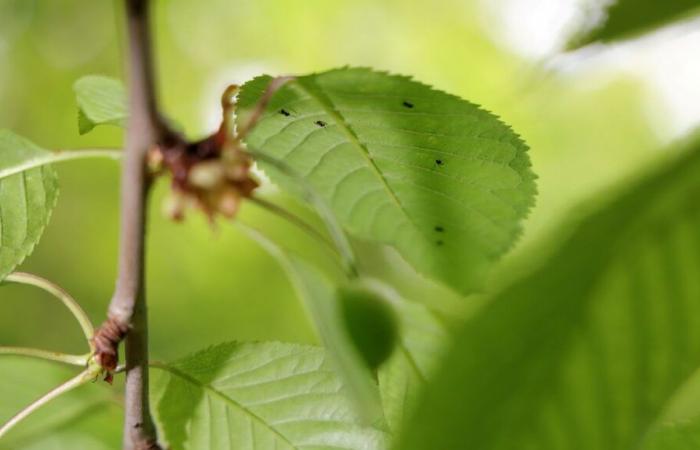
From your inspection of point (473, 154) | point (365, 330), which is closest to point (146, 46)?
point (365, 330)

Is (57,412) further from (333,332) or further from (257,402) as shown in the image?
(333,332)


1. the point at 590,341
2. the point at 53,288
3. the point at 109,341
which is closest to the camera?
the point at 590,341

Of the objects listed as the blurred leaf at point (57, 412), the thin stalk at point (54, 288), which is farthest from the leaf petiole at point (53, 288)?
the blurred leaf at point (57, 412)

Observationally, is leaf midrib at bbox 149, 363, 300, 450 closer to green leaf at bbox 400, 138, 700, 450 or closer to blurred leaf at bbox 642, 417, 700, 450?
blurred leaf at bbox 642, 417, 700, 450

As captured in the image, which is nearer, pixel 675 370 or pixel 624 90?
pixel 675 370

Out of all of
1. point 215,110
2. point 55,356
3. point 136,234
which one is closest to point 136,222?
point 136,234

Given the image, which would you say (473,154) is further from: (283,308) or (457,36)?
(457,36)
